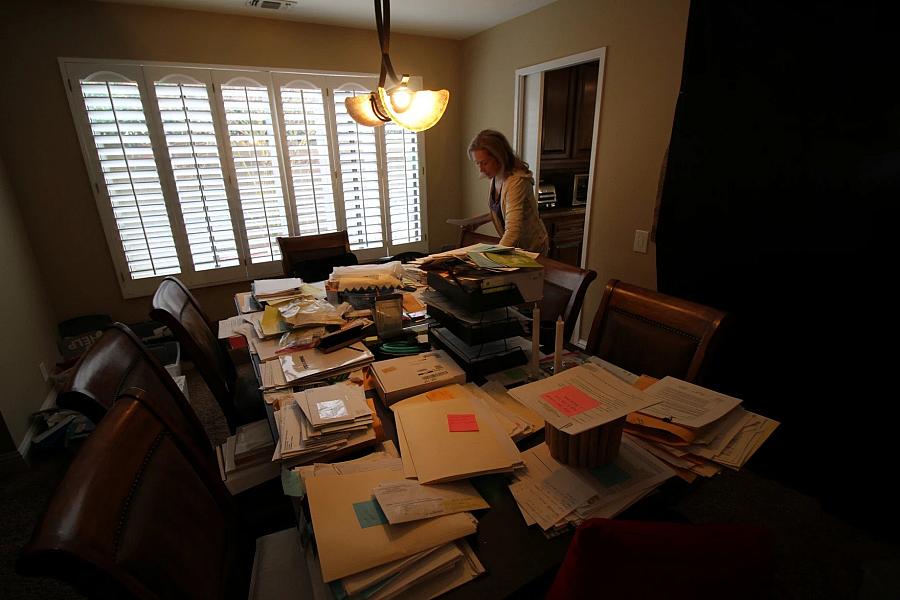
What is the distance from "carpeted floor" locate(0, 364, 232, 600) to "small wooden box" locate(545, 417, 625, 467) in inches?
59.2

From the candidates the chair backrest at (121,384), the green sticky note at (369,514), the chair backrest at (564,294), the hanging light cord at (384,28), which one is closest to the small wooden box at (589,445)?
the green sticky note at (369,514)

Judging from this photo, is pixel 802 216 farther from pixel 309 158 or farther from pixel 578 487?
pixel 309 158

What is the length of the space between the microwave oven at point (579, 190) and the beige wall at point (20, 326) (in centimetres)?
404

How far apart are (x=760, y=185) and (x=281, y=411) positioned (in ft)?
7.04

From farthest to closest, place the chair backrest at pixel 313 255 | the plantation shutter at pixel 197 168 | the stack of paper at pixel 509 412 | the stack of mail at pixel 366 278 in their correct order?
the plantation shutter at pixel 197 168 → the chair backrest at pixel 313 255 → the stack of mail at pixel 366 278 → the stack of paper at pixel 509 412

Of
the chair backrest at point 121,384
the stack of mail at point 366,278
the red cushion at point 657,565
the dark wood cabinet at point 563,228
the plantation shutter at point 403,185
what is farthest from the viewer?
the dark wood cabinet at point 563,228

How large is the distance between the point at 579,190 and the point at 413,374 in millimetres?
3256

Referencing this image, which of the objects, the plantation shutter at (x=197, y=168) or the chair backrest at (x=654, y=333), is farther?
the plantation shutter at (x=197, y=168)

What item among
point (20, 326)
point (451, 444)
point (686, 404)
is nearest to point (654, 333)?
point (686, 404)

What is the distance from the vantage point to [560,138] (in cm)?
351

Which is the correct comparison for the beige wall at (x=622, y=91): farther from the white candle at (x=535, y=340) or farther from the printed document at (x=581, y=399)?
the printed document at (x=581, y=399)

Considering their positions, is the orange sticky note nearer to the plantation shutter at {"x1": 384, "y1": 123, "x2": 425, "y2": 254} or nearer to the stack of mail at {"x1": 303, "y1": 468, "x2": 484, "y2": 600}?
the stack of mail at {"x1": 303, "y1": 468, "x2": 484, "y2": 600}

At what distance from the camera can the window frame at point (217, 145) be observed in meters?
2.55

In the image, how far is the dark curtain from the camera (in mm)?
1500
